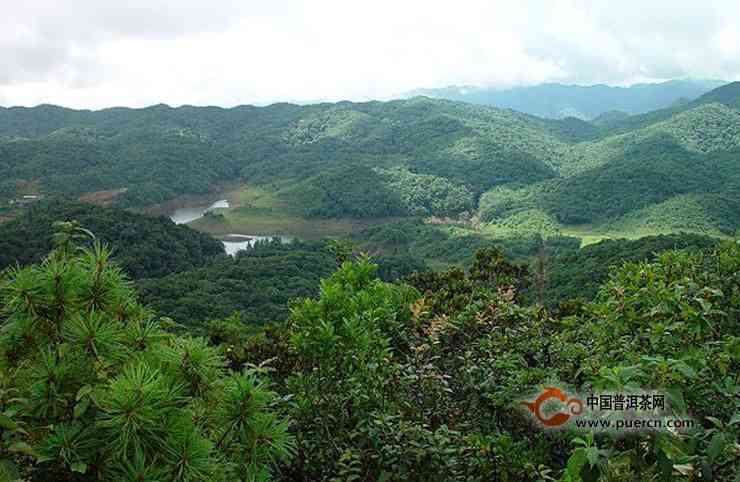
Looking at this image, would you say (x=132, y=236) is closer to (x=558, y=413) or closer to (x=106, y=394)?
(x=558, y=413)

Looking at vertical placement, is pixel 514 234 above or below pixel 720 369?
below

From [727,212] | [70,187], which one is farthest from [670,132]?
[70,187]

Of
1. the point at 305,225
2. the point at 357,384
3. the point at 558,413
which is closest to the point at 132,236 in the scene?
the point at 305,225

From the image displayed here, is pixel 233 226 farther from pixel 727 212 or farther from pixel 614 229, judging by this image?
pixel 727 212

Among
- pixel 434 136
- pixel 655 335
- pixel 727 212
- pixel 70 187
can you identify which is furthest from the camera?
pixel 434 136

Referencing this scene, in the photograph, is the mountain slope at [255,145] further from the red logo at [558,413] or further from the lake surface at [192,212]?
the red logo at [558,413]

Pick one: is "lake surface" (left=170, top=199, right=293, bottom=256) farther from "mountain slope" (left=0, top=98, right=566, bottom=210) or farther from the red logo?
the red logo
